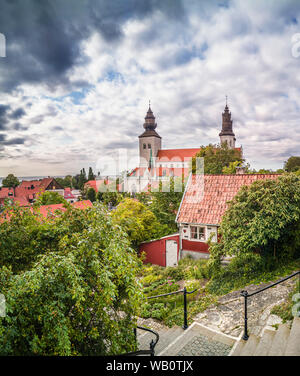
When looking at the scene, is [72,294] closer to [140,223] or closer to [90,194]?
[140,223]

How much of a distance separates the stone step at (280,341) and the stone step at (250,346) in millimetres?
408

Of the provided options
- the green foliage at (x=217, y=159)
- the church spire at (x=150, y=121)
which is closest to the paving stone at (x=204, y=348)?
the green foliage at (x=217, y=159)

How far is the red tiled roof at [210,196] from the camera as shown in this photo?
14638 mm

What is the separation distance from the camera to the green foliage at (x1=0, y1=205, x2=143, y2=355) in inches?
121

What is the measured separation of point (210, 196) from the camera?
15523mm

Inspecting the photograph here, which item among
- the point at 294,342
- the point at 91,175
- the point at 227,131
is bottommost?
the point at 294,342

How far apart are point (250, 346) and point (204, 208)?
34.4ft

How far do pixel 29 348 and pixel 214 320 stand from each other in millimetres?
5116

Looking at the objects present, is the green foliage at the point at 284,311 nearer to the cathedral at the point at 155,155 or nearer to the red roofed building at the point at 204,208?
the red roofed building at the point at 204,208

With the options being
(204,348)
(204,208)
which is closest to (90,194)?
(204,208)

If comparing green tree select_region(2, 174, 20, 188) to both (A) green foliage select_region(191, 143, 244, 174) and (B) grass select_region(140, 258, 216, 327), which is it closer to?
(B) grass select_region(140, 258, 216, 327)

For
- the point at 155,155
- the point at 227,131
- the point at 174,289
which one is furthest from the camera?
the point at 155,155

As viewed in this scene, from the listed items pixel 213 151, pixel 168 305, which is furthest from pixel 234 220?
pixel 213 151

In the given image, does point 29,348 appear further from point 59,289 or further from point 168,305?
point 168,305
